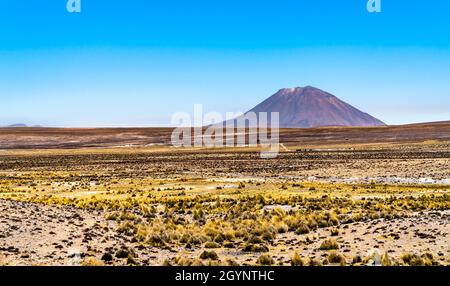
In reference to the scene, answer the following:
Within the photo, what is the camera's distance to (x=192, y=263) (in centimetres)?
1489

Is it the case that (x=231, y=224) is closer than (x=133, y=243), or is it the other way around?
(x=133, y=243)

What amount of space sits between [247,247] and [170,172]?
41811 mm

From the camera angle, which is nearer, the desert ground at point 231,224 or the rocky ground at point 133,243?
the rocky ground at point 133,243

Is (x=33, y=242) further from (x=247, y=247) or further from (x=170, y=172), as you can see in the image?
(x=170, y=172)

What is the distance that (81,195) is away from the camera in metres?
36.6

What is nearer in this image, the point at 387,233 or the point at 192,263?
the point at 192,263

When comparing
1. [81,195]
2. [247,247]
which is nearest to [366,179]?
[81,195]

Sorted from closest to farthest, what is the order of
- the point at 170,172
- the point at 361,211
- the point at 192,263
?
the point at 192,263, the point at 361,211, the point at 170,172

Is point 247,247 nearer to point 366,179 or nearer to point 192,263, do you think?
point 192,263

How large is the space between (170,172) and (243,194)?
25.1 metres

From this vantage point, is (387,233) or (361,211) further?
(361,211)

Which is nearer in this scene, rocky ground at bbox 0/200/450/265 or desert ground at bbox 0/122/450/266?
rocky ground at bbox 0/200/450/265
